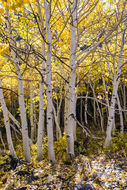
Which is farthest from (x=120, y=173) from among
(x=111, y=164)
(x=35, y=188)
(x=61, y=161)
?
(x=35, y=188)

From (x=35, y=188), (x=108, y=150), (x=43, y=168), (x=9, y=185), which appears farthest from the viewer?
(x=108, y=150)

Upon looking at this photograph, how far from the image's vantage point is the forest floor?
2.65 m

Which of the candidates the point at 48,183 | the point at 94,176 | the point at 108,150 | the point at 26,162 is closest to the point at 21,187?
the point at 48,183

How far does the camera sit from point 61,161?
3793 mm

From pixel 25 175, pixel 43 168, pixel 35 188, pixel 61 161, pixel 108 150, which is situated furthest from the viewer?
pixel 108 150

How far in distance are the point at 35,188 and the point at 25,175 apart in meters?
0.62

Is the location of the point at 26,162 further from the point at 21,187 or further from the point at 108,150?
the point at 108,150

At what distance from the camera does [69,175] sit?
120 inches

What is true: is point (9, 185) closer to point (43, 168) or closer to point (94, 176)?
point (43, 168)

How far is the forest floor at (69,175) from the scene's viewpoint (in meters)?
2.65

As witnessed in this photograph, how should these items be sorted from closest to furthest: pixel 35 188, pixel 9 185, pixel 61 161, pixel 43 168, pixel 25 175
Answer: pixel 35 188
pixel 9 185
pixel 25 175
pixel 43 168
pixel 61 161

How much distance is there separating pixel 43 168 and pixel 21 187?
0.82 meters

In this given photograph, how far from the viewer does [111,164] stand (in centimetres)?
348

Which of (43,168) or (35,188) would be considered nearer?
(35,188)
